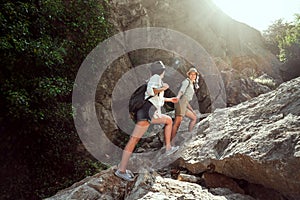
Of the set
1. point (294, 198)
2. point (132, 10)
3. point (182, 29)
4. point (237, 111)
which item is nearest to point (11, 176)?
point (237, 111)

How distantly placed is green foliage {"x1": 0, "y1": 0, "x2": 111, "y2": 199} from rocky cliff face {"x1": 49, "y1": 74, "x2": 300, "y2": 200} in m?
3.73

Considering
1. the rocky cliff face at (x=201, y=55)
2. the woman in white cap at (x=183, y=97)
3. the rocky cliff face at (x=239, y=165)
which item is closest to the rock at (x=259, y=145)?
the rocky cliff face at (x=239, y=165)

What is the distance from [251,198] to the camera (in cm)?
331

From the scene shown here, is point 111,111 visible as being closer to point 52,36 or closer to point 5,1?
point 52,36

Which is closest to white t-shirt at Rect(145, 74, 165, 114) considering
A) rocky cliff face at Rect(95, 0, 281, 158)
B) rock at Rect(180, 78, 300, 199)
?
rock at Rect(180, 78, 300, 199)

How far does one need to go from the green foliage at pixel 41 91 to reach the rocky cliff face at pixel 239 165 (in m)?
3.73

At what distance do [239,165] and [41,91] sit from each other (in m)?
5.48

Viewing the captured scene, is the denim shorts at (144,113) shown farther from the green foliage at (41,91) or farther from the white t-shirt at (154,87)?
the green foliage at (41,91)

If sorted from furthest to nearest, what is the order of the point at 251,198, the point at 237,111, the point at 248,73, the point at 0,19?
the point at 248,73 < the point at 0,19 < the point at 237,111 < the point at 251,198

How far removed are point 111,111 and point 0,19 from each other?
5.77 metres

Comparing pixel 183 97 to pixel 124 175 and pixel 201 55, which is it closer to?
pixel 124 175

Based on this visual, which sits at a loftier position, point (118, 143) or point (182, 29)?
point (182, 29)

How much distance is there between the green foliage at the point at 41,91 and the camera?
655 cm

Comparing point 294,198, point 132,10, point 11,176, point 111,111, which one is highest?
point 132,10
